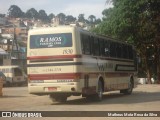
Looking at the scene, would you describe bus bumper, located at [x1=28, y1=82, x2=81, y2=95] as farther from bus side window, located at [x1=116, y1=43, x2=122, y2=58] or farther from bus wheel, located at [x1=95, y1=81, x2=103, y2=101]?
bus side window, located at [x1=116, y1=43, x2=122, y2=58]

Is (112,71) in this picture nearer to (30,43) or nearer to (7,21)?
(30,43)

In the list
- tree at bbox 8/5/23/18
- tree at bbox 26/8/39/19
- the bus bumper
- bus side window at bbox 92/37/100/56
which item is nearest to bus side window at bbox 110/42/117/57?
bus side window at bbox 92/37/100/56

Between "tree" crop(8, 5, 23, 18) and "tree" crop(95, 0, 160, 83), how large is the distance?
28044mm

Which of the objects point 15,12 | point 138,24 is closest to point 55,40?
point 15,12

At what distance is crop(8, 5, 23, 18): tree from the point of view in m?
8.98

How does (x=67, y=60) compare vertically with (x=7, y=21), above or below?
below

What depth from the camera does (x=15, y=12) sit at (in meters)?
9.13

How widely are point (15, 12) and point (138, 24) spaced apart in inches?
1133

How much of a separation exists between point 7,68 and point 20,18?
2749cm

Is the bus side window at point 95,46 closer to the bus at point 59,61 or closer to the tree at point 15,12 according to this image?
the bus at point 59,61

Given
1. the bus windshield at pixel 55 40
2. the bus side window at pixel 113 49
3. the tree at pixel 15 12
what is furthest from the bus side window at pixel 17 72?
the tree at pixel 15 12

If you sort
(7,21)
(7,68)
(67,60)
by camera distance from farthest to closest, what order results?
(7,68) → (67,60) → (7,21)

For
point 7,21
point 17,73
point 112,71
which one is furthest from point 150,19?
point 7,21

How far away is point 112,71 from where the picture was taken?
18906 mm
